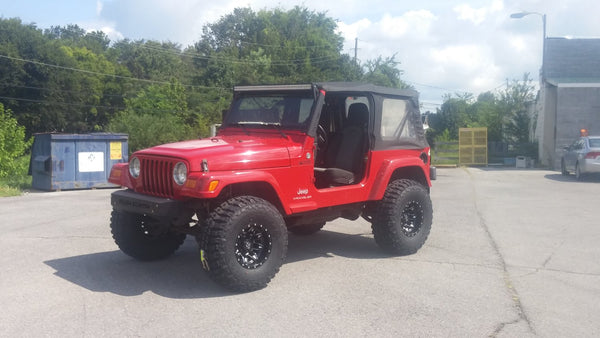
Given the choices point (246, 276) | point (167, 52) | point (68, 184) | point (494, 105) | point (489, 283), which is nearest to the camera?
point (246, 276)

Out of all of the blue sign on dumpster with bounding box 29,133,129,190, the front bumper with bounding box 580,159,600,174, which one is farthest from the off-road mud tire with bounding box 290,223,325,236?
the front bumper with bounding box 580,159,600,174

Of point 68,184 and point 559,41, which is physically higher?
point 559,41

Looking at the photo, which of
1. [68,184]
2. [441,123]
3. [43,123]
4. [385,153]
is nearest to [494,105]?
[441,123]

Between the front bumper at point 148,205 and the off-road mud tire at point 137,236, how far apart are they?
1.57 feet

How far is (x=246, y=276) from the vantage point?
19.1 ft

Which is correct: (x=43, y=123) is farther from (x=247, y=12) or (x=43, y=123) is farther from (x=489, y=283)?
(x=489, y=283)

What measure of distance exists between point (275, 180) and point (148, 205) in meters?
1.32

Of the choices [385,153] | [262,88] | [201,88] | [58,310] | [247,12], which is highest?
[247,12]

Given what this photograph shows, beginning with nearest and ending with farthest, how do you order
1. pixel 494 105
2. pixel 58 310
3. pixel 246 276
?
pixel 58 310 → pixel 246 276 → pixel 494 105

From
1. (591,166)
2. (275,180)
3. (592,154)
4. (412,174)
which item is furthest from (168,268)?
(592,154)

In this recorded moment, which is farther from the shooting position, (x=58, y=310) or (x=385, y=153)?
(x=385, y=153)

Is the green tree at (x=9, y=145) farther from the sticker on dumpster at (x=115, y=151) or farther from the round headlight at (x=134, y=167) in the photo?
the round headlight at (x=134, y=167)

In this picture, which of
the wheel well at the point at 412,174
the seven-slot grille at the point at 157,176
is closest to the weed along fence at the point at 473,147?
the wheel well at the point at 412,174

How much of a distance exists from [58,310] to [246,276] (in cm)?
172
